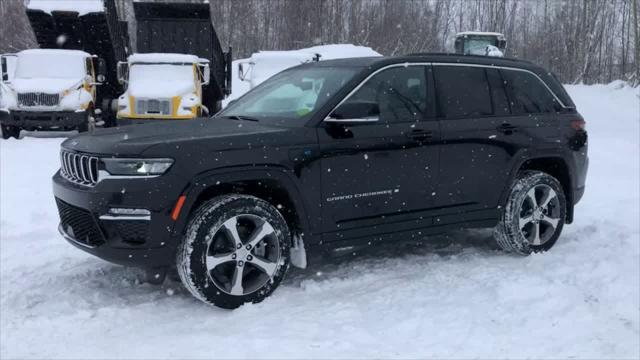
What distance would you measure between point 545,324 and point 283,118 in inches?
92.9

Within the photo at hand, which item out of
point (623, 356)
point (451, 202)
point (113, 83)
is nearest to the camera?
point (623, 356)

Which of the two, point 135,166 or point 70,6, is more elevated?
point 70,6

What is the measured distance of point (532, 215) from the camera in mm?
5809

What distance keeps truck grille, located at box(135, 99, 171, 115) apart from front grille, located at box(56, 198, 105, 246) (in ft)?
38.8

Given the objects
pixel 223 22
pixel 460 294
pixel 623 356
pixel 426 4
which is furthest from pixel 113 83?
pixel 426 4

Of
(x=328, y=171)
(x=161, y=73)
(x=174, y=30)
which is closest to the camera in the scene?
(x=328, y=171)

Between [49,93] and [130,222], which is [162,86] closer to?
[49,93]

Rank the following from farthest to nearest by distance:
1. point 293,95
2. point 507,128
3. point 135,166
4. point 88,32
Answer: point 88,32 → point 507,128 → point 293,95 → point 135,166

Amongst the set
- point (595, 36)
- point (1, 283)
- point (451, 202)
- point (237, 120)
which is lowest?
point (1, 283)

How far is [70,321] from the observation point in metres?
4.05

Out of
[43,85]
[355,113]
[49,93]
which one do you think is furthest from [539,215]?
[43,85]

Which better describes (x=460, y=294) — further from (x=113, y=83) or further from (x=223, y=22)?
(x=223, y=22)

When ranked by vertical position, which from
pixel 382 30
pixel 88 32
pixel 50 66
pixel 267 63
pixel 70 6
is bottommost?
pixel 50 66

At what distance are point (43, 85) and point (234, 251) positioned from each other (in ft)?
46.3
